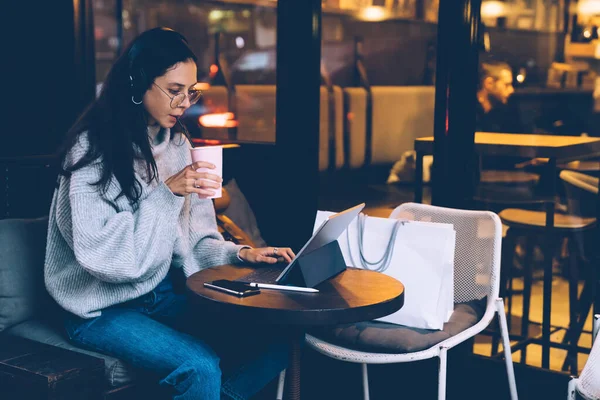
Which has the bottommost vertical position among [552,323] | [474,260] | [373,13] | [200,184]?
[552,323]

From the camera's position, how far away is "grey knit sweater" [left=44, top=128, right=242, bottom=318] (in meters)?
2.48

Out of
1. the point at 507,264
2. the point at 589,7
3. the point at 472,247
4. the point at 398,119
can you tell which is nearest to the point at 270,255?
the point at 472,247

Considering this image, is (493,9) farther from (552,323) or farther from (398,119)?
(552,323)

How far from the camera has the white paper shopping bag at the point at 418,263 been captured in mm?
2861

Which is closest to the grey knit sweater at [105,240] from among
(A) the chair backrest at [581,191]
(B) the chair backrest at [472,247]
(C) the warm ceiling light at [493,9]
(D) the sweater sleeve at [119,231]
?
(D) the sweater sleeve at [119,231]

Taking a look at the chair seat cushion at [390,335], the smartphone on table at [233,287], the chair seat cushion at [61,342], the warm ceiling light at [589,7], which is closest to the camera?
the smartphone on table at [233,287]

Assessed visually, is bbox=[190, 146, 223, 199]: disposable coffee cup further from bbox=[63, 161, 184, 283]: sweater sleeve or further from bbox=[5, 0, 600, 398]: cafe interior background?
Answer: bbox=[5, 0, 600, 398]: cafe interior background

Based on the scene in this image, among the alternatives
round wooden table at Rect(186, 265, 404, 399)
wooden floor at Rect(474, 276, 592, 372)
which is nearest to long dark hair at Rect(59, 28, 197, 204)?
round wooden table at Rect(186, 265, 404, 399)

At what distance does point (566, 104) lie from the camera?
3.46 m

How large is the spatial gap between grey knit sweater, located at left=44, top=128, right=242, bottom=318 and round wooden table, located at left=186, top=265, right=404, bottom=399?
0.55 feet

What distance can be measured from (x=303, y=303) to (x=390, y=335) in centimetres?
60

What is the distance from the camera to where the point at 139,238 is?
8.33 ft

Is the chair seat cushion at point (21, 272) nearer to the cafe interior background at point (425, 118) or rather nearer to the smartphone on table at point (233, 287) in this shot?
the cafe interior background at point (425, 118)

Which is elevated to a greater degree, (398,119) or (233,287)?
(398,119)
